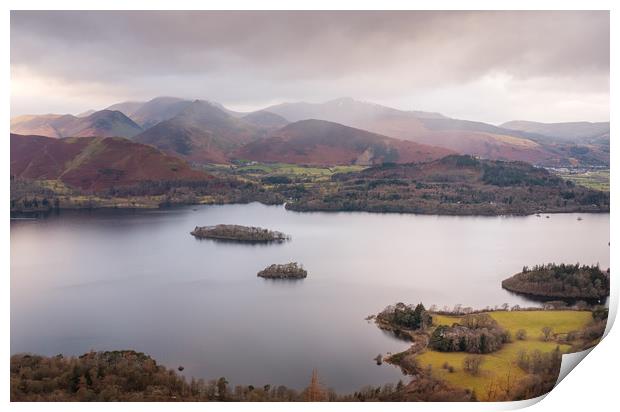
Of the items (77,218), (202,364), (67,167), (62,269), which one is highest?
(67,167)

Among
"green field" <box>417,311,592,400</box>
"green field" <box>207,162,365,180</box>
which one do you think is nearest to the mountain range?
"green field" <box>207,162,365,180</box>

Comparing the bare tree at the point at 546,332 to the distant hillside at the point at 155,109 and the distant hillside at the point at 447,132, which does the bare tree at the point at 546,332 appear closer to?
the distant hillside at the point at 447,132

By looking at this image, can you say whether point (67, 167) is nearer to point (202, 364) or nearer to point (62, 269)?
point (62, 269)

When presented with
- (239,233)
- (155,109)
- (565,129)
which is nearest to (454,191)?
(565,129)

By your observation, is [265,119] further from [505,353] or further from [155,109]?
[505,353]

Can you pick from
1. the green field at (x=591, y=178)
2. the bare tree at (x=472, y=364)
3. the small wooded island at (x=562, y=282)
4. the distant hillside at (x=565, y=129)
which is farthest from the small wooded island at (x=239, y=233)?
the green field at (x=591, y=178)

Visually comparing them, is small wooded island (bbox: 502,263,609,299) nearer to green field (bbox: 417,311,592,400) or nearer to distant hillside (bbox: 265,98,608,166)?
Result: green field (bbox: 417,311,592,400)

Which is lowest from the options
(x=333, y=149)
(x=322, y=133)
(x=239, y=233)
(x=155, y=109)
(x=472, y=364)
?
(x=472, y=364)

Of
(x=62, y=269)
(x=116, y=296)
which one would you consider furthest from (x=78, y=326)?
(x=62, y=269)
